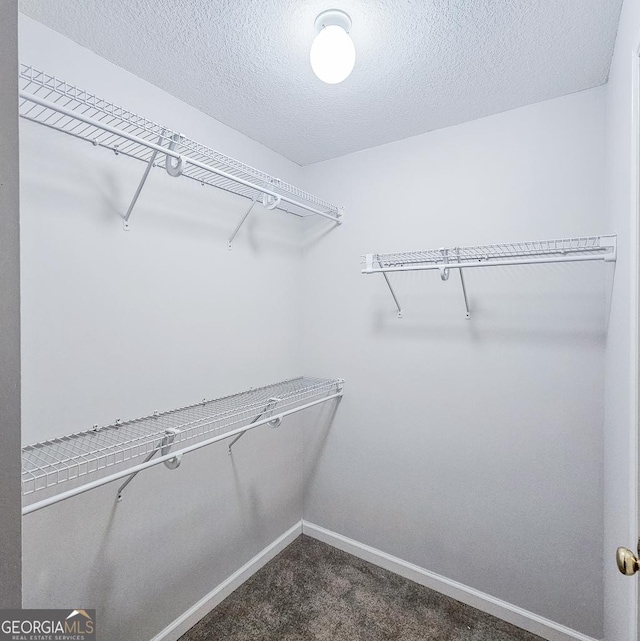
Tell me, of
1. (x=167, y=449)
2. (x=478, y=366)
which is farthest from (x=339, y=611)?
(x=478, y=366)

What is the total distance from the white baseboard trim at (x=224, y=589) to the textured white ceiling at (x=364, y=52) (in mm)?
2419

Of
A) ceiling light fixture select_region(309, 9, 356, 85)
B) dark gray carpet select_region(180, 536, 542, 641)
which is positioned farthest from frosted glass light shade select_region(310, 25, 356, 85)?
dark gray carpet select_region(180, 536, 542, 641)

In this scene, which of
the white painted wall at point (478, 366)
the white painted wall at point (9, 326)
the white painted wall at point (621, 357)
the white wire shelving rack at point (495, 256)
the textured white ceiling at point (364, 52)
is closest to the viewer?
the white painted wall at point (9, 326)

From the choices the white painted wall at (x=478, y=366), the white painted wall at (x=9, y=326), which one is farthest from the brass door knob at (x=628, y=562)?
the white painted wall at (x=9, y=326)

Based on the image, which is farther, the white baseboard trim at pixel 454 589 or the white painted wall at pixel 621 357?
the white baseboard trim at pixel 454 589

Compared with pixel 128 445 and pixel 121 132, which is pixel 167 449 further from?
pixel 121 132

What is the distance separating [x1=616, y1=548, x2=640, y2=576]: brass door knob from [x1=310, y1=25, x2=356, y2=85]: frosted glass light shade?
1545mm

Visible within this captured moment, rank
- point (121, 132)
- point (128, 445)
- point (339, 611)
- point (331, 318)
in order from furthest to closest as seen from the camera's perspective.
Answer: point (331, 318) < point (339, 611) < point (128, 445) < point (121, 132)

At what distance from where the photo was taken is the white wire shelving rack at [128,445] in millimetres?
1108

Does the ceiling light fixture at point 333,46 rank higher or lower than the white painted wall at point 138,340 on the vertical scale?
higher

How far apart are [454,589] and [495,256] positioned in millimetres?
1713

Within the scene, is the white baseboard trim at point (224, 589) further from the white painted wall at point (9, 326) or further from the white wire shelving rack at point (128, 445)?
the white painted wall at point (9, 326)

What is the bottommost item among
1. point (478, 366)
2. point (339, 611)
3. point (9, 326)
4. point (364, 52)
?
point (339, 611)

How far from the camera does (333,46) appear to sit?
3.94ft
